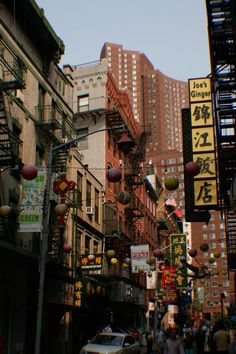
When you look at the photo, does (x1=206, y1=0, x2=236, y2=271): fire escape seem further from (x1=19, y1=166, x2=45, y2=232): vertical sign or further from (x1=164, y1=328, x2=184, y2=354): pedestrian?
(x1=19, y1=166, x2=45, y2=232): vertical sign

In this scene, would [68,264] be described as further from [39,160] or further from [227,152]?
[227,152]

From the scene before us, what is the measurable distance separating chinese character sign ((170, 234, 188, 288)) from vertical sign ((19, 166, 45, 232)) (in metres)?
27.6

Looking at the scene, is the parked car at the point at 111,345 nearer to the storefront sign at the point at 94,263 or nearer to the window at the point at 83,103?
the storefront sign at the point at 94,263

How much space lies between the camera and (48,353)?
2730 centimetres

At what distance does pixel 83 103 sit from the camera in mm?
44750

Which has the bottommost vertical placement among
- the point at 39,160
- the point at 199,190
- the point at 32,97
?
the point at 199,190

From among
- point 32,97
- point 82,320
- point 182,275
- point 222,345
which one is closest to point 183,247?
point 182,275

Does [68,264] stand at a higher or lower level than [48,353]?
higher

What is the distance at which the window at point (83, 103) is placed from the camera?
4438 centimetres

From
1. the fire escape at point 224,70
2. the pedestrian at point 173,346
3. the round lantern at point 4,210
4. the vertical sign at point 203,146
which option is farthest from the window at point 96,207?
the pedestrian at point 173,346

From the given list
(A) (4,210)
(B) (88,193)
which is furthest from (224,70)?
(B) (88,193)

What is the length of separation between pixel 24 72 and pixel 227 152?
1333 cm

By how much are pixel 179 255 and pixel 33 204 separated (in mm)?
29939

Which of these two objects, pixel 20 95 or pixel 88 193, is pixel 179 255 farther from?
pixel 20 95
